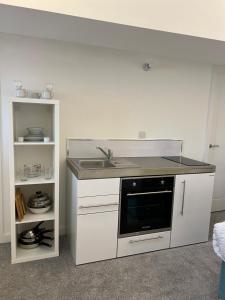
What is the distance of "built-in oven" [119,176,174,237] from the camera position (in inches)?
95.5

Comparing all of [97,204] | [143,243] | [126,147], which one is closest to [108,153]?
[126,147]

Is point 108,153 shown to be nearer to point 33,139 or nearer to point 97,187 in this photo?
point 97,187

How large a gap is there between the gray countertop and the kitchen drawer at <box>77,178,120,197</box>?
1.8 inches

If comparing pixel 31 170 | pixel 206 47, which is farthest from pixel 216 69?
pixel 31 170

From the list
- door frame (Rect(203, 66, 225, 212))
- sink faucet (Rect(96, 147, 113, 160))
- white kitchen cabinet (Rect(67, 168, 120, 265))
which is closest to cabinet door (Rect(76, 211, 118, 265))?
white kitchen cabinet (Rect(67, 168, 120, 265))

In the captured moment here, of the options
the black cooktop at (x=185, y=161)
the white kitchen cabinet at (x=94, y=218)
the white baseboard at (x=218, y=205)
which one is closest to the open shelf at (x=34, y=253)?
the white kitchen cabinet at (x=94, y=218)

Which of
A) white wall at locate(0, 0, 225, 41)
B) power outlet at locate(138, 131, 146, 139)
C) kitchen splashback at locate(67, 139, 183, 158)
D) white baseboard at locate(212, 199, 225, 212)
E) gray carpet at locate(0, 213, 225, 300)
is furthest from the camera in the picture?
white baseboard at locate(212, 199, 225, 212)

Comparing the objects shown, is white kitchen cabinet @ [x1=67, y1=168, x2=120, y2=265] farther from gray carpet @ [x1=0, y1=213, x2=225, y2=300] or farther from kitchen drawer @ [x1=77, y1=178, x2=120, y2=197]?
gray carpet @ [x1=0, y1=213, x2=225, y2=300]

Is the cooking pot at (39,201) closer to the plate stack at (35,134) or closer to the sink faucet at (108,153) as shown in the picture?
the plate stack at (35,134)

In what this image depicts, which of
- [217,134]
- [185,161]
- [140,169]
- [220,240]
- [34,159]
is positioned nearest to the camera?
[220,240]

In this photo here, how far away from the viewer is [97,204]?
2.29 metres

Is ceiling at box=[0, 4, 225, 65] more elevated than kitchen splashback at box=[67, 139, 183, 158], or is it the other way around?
ceiling at box=[0, 4, 225, 65]

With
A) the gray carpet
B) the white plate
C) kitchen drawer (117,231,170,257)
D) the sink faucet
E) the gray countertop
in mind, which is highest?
the white plate

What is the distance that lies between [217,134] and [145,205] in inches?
70.1
